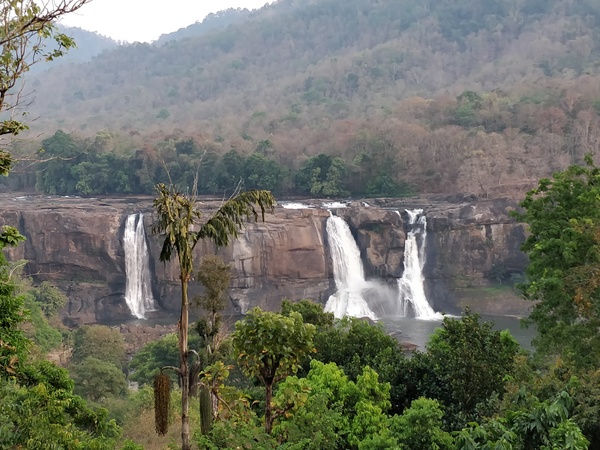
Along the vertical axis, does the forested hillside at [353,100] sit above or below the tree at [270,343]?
above

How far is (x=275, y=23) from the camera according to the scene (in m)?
110

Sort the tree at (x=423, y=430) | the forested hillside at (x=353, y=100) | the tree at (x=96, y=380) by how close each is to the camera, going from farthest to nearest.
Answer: the forested hillside at (x=353, y=100) < the tree at (x=96, y=380) < the tree at (x=423, y=430)

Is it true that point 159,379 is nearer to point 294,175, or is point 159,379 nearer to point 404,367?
point 404,367

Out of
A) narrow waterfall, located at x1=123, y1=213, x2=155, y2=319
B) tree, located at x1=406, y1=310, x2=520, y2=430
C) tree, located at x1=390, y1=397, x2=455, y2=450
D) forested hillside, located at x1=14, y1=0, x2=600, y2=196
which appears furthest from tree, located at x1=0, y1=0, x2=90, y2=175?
narrow waterfall, located at x1=123, y1=213, x2=155, y2=319

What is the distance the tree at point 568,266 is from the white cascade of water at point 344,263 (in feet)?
65.4

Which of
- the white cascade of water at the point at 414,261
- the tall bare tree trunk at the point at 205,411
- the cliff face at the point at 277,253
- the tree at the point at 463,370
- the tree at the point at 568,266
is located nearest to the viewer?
the tall bare tree trunk at the point at 205,411

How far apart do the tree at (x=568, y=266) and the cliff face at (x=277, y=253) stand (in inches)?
782

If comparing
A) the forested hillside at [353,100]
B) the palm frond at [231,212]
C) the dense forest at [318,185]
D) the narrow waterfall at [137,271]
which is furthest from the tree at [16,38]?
the narrow waterfall at [137,271]

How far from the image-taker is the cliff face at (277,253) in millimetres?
31906

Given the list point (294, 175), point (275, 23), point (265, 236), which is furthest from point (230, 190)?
point (275, 23)

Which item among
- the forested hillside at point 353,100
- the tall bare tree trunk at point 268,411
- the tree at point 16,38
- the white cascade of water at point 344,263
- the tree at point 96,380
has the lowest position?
the tree at point 96,380

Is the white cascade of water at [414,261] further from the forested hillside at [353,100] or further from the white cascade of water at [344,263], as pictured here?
the forested hillside at [353,100]

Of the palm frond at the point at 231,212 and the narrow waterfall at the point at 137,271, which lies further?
the narrow waterfall at the point at 137,271

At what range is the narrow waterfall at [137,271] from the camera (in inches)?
1283
